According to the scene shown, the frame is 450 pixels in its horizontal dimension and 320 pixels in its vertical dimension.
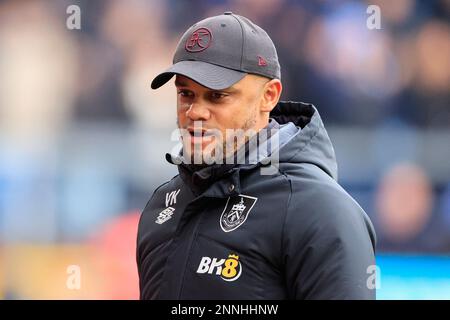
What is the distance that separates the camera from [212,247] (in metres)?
1.91

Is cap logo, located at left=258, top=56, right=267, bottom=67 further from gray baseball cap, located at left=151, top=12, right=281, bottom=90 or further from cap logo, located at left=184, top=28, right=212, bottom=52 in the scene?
cap logo, located at left=184, top=28, right=212, bottom=52

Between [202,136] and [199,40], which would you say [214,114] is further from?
[199,40]

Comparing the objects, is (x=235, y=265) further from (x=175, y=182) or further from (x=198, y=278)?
(x=175, y=182)

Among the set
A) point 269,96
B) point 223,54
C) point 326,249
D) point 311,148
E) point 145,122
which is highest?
point 223,54

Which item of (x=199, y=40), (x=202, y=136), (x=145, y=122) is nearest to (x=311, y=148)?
(x=202, y=136)

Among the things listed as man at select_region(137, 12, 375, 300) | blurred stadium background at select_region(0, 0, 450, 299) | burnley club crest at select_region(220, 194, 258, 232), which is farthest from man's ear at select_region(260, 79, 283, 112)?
blurred stadium background at select_region(0, 0, 450, 299)

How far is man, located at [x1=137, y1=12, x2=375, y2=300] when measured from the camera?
70.5 inches

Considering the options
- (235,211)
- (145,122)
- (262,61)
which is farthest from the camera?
(145,122)

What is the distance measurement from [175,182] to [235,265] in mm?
531

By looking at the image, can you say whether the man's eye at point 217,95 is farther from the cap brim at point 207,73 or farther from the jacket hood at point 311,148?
the jacket hood at point 311,148

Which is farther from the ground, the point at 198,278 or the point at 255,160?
the point at 255,160

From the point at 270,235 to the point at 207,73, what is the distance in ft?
1.44

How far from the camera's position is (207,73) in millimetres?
1974
